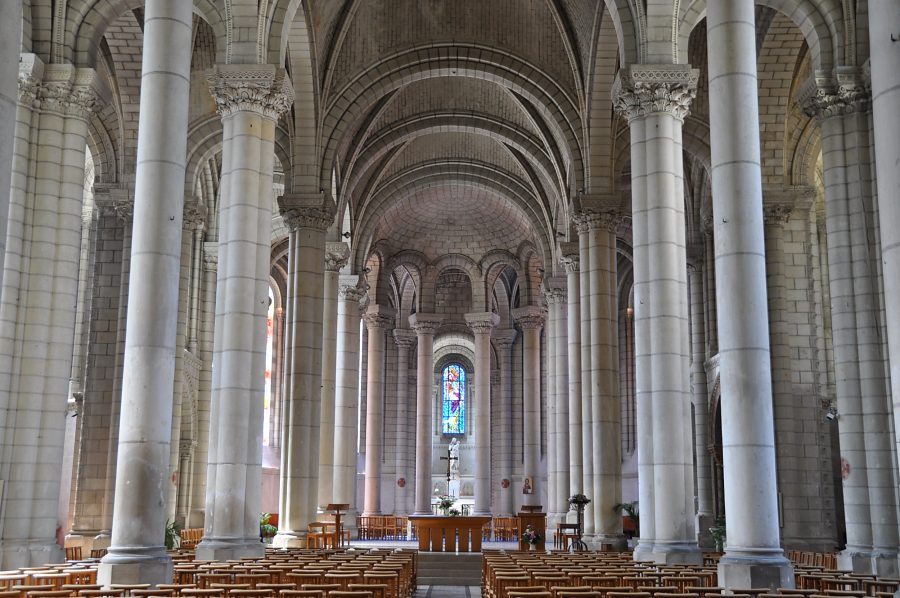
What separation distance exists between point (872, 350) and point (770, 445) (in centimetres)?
610

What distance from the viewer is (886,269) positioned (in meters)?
8.73

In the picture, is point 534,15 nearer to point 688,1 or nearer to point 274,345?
point 688,1

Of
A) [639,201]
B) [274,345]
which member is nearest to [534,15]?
[639,201]

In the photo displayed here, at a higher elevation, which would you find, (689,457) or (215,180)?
(215,180)

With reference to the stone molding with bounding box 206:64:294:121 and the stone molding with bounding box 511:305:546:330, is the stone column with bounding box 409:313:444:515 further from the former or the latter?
the stone molding with bounding box 206:64:294:121

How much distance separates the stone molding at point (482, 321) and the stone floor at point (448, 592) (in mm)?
23514

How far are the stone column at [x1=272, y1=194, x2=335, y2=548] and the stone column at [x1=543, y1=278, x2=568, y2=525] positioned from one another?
38.0ft

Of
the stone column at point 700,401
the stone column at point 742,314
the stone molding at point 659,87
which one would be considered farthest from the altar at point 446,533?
the stone column at point 742,314

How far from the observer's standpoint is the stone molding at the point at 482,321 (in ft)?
152

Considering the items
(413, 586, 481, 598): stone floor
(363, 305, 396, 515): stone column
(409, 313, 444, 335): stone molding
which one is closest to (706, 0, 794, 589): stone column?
(413, 586, 481, 598): stone floor

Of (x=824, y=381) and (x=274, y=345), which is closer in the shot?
(x=824, y=381)

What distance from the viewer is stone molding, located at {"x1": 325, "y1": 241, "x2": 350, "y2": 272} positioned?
33.1 meters

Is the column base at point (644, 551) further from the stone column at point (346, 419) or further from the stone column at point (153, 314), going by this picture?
the stone column at point (346, 419)

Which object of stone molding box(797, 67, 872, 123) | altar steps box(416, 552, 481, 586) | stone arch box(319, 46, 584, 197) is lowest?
altar steps box(416, 552, 481, 586)
